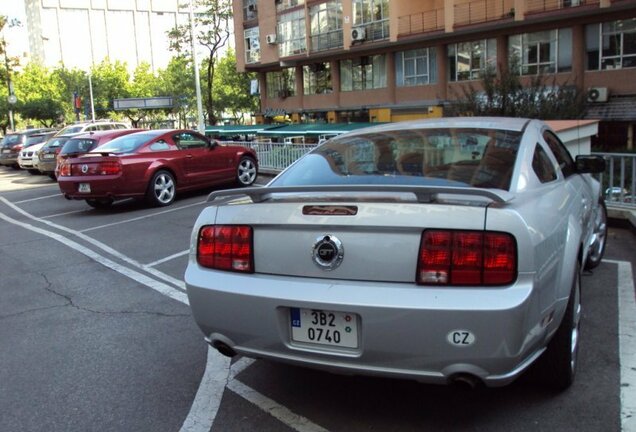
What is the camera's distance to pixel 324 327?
3.02 metres

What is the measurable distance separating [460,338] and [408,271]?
390mm

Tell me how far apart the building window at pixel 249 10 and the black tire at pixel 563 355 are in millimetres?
47071

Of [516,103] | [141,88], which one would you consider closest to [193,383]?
[516,103]

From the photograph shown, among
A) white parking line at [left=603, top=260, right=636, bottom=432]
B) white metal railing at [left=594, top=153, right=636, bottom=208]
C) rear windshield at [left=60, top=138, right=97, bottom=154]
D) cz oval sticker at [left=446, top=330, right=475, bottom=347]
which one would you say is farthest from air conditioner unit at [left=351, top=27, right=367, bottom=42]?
cz oval sticker at [left=446, top=330, right=475, bottom=347]

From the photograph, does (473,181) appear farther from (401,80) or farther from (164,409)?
(401,80)

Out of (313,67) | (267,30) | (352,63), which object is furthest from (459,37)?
(267,30)

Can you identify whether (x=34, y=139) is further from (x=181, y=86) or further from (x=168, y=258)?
(x=181, y=86)

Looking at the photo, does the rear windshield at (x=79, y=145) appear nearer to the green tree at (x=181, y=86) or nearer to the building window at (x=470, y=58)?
the building window at (x=470, y=58)

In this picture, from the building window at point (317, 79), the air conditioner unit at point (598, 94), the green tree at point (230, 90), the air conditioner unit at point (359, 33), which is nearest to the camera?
the air conditioner unit at point (598, 94)

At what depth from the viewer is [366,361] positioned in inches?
117

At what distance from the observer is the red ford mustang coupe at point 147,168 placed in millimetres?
11359

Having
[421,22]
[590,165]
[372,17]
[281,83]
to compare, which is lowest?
[590,165]

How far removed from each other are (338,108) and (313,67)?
4612 millimetres

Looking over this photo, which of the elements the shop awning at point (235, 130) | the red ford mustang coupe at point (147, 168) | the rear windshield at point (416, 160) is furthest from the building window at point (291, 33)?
the rear windshield at point (416, 160)
